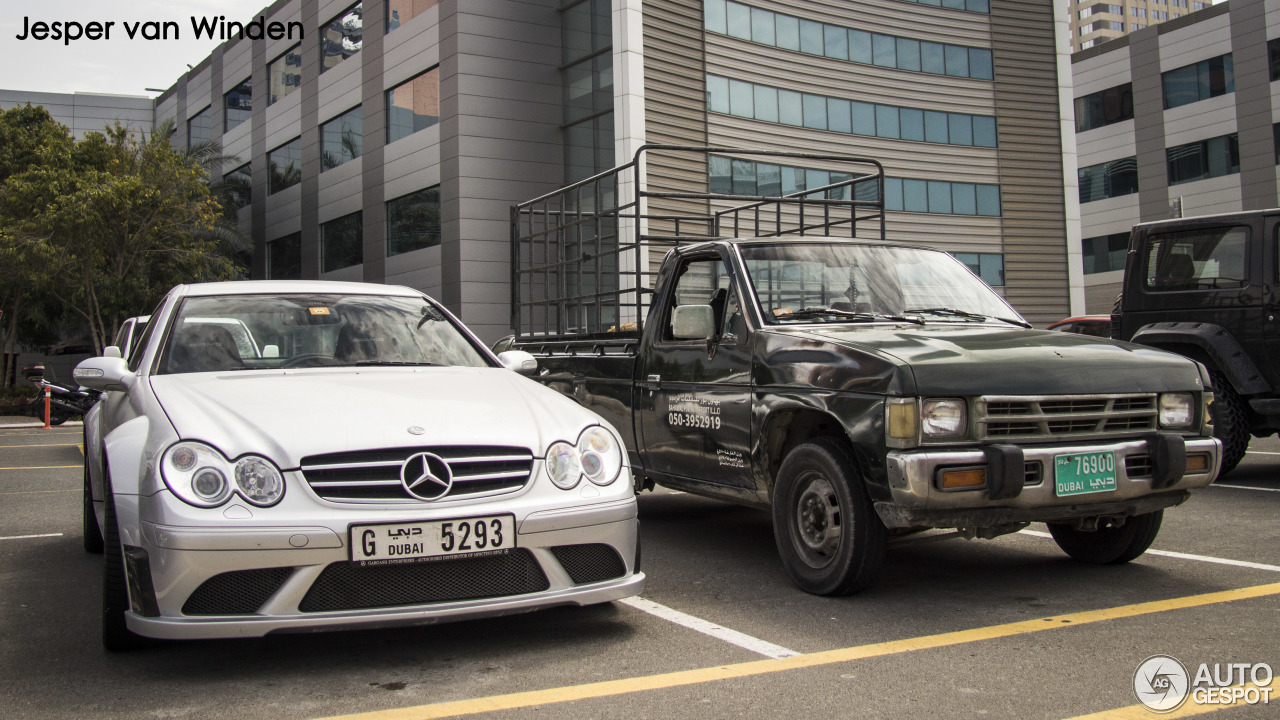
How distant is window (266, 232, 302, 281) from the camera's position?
3822 centimetres

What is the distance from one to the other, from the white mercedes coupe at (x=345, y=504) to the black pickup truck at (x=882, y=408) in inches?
42.5

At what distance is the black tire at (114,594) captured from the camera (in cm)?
392

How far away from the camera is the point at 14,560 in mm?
6219

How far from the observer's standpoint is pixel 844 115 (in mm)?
31156

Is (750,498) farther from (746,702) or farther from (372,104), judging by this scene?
(372,104)

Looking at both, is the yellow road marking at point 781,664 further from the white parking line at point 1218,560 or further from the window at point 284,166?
the window at point 284,166

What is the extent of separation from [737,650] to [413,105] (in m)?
27.6

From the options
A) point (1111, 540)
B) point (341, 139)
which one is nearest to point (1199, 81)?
point (341, 139)

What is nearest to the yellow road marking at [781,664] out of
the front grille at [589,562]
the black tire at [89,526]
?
the front grille at [589,562]

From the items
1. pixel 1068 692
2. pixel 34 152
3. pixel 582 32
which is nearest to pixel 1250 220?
pixel 1068 692

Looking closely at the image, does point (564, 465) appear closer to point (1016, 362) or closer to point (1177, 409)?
point (1016, 362)

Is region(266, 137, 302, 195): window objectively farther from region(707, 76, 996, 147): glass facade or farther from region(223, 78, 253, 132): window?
region(707, 76, 996, 147): glass facade

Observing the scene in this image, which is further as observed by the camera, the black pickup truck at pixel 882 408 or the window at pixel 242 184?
the window at pixel 242 184

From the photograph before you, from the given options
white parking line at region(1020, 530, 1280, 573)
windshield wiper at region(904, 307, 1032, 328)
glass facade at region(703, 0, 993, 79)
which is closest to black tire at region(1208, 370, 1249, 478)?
white parking line at region(1020, 530, 1280, 573)
